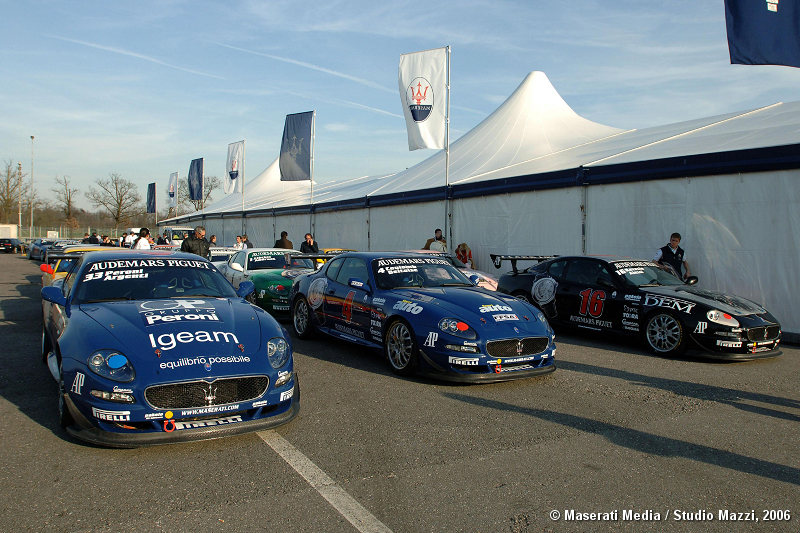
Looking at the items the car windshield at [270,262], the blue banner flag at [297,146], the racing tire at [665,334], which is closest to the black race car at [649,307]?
the racing tire at [665,334]

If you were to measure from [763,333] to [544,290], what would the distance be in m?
3.30

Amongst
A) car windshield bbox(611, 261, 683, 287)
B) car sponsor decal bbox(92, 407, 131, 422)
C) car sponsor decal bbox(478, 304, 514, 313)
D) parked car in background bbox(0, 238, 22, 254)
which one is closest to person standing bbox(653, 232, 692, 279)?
car windshield bbox(611, 261, 683, 287)

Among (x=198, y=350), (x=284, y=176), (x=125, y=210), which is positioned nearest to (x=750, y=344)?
(x=198, y=350)

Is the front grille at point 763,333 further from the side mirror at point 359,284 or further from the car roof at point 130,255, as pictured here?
the car roof at point 130,255

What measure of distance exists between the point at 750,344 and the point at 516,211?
7.68 metres

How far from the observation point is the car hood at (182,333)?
14.3 ft

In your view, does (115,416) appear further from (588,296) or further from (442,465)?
(588,296)

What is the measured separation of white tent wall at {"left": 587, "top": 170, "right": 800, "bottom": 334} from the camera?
10.0 m

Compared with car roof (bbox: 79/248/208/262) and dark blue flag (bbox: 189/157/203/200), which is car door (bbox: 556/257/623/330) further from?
dark blue flag (bbox: 189/157/203/200)

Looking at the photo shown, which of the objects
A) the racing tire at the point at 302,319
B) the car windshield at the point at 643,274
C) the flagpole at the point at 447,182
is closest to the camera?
the racing tire at the point at 302,319

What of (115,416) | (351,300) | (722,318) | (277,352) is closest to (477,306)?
(351,300)

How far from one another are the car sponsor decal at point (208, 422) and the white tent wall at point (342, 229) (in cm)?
1655

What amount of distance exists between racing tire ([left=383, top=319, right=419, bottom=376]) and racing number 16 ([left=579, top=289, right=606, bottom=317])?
3.85m

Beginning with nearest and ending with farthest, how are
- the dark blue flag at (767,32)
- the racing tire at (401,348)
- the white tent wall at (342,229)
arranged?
1. the racing tire at (401,348)
2. the dark blue flag at (767,32)
3. the white tent wall at (342,229)
